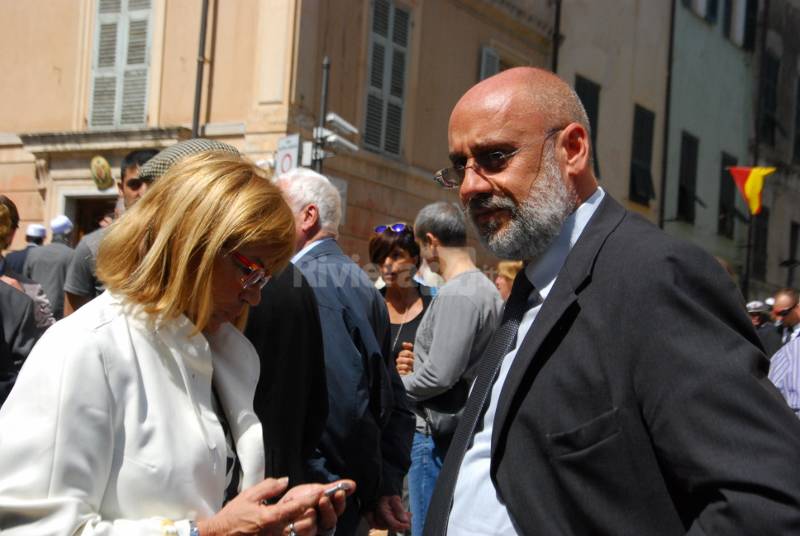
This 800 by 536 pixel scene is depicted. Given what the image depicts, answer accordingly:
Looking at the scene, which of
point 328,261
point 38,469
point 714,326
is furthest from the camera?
point 328,261

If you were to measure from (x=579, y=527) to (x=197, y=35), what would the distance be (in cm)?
1334

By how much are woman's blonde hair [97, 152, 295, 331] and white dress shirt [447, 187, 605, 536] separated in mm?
589

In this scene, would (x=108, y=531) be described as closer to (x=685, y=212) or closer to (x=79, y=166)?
(x=79, y=166)

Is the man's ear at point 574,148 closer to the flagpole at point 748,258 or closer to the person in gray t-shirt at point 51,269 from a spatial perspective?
the person in gray t-shirt at point 51,269

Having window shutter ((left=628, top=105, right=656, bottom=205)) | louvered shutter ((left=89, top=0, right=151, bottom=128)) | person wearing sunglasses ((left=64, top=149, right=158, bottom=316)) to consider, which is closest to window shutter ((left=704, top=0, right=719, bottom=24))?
window shutter ((left=628, top=105, right=656, bottom=205))

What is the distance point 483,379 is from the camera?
2.27 m

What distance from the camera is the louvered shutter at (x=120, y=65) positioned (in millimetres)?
14891

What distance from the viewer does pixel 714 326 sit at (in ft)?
5.88

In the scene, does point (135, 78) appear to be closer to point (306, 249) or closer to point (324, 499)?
point (306, 249)

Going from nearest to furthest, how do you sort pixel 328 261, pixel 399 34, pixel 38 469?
pixel 38 469 → pixel 328 261 → pixel 399 34

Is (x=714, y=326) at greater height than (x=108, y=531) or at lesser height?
greater

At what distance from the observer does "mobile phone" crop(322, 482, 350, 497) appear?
7.52 ft

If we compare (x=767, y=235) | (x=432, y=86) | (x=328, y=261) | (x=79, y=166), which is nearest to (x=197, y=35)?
(x=79, y=166)

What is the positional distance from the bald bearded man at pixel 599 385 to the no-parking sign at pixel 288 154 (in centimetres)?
920
